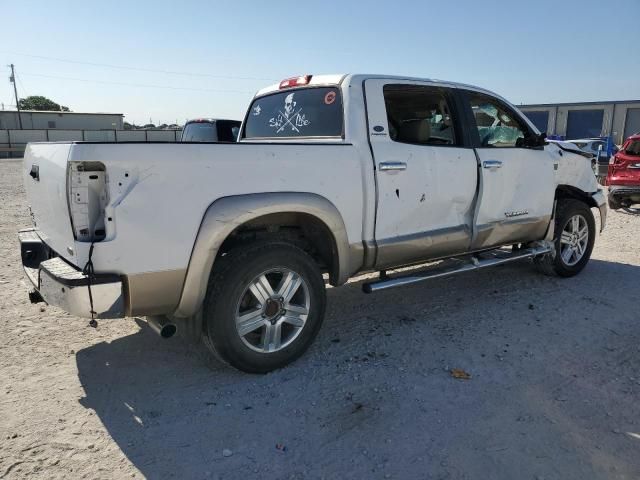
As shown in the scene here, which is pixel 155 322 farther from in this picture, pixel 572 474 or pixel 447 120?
pixel 447 120

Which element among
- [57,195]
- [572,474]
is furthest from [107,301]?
[572,474]

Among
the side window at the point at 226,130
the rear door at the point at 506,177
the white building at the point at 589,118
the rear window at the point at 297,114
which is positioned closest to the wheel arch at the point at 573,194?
the rear door at the point at 506,177

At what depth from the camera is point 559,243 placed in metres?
5.71

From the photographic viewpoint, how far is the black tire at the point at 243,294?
3.31m

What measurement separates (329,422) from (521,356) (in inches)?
66.9

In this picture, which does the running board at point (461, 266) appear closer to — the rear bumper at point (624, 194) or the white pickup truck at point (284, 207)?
the white pickup truck at point (284, 207)

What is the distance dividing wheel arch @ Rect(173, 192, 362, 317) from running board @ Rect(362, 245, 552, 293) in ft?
1.20

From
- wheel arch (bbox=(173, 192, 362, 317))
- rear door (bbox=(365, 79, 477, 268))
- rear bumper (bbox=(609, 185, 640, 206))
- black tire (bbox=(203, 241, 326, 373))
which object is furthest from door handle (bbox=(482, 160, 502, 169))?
rear bumper (bbox=(609, 185, 640, 206))

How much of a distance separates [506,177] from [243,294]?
2.89m

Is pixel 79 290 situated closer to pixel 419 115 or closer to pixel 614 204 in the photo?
pixel 419 115

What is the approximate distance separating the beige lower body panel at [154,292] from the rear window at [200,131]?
24.3 ft

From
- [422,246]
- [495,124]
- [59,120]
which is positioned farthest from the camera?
[59,120]

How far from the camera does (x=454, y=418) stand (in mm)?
3053

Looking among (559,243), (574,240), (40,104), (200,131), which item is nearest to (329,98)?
(559,243)
